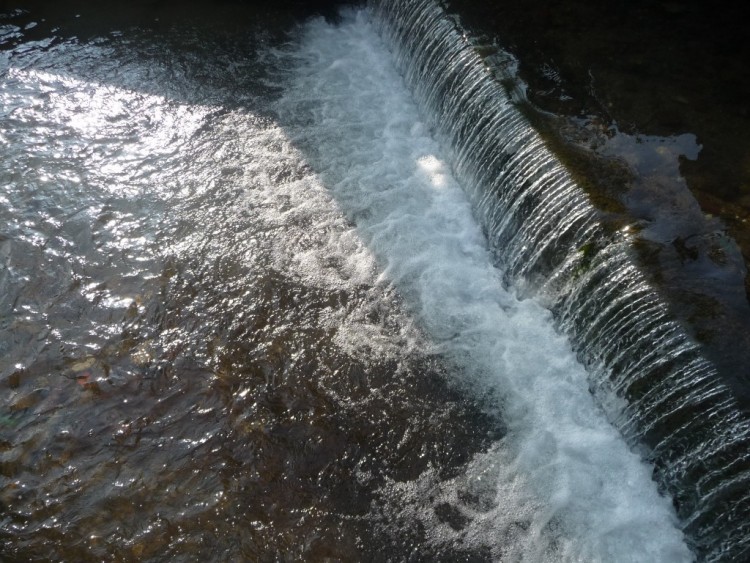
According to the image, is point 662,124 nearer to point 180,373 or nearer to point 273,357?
point 273,357

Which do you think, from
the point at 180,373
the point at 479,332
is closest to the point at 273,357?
the point at 180,373

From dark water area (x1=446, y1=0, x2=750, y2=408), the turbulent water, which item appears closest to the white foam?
the turbulent water

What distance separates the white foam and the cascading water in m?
0.15

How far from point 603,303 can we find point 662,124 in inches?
65.1

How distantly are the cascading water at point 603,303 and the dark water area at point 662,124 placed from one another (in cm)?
13

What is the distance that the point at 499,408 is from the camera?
3.78 meters

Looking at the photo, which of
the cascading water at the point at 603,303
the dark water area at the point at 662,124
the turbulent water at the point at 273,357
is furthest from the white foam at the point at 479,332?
the dark water area at the point at 662,124

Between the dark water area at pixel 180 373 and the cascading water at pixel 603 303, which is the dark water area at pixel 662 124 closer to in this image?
the cascading water at pixel 603 303

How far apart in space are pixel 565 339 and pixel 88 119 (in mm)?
4535

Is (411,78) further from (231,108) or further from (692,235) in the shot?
(692,235)

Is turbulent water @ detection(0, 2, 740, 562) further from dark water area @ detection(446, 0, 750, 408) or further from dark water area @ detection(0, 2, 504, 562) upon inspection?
dark water area @ detection(446, 0, 750, 408)

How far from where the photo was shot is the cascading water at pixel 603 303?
10.1 ft

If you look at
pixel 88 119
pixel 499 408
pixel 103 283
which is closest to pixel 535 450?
pixel 499 408

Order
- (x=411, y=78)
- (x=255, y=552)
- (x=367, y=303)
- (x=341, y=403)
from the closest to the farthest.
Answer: (x=255, y=552) → (x=341, y=403) → (x=367, y=303) → (x=411, y=78)
